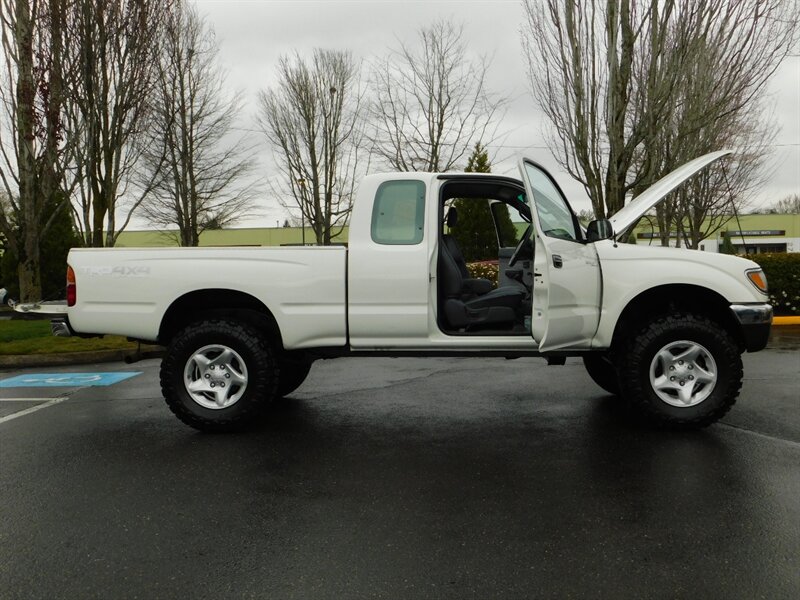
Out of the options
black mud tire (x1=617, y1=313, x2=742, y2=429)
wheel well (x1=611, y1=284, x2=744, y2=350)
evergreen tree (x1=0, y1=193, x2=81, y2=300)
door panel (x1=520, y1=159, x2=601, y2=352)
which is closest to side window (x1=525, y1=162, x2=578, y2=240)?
door panel (x1=520, y1=159, x2=601, y2=352)

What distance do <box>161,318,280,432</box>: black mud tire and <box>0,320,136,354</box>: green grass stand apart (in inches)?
204

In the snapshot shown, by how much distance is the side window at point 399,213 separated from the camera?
5203 mm

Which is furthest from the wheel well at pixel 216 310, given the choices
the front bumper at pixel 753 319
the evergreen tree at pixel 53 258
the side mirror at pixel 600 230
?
the evergreen tree at pixel 53 258

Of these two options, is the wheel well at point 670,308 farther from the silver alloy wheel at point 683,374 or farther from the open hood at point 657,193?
the open hood at point 657,193

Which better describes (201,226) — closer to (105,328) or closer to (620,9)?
(620,9)

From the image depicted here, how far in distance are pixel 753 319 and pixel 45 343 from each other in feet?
32.5

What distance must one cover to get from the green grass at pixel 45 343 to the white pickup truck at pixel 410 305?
16.5ft

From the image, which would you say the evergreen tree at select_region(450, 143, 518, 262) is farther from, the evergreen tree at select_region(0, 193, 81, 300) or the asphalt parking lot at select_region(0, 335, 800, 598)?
the asphalt parking lot at select_region(0, 335, 800, 598)

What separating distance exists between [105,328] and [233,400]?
45.9 inches

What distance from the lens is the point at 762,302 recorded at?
5.08 metres

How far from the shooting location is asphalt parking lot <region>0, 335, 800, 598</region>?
9.09 feet

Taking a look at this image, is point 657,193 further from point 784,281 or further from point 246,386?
point 784,281

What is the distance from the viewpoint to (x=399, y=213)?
17.4ft

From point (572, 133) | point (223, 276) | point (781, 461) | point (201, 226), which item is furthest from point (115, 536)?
point (201, 226)
